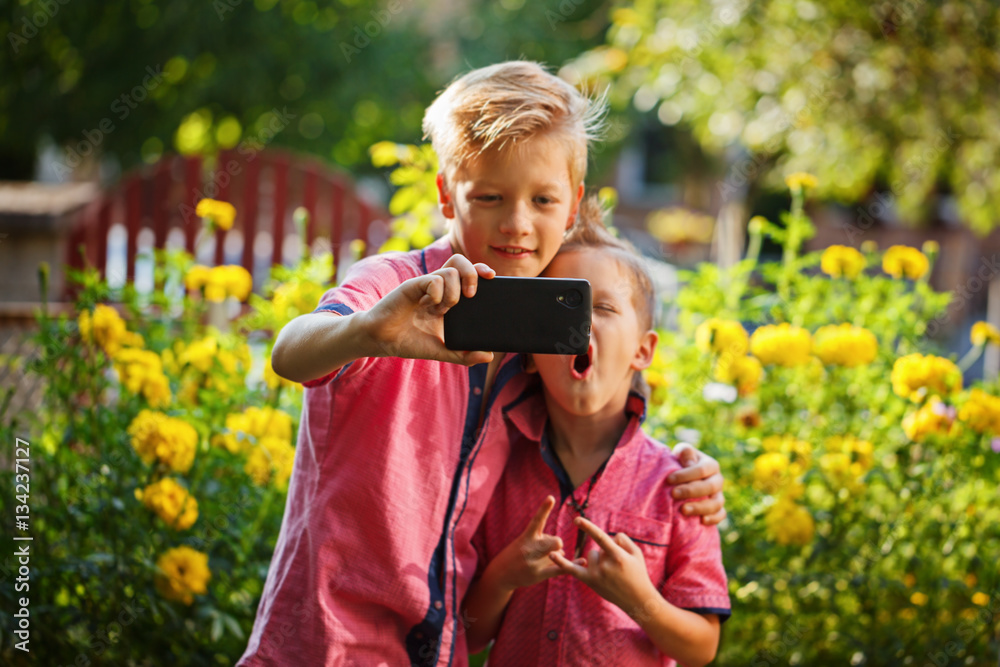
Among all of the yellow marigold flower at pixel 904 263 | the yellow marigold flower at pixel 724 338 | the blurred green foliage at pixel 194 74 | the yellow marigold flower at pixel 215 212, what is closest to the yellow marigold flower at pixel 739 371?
the yellow marigold flower at pixel 724 338

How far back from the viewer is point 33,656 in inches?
72.8

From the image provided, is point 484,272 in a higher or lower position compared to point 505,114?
lower

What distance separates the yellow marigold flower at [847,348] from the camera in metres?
2.06

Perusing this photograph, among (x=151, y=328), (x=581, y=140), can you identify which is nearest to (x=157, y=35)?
(x=151, y=328)

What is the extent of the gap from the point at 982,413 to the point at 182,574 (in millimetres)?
1833

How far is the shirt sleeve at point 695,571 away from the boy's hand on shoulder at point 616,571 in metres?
0.09

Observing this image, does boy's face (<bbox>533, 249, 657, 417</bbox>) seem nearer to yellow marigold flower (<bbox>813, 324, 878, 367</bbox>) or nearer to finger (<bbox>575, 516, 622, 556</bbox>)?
finger (<bbox>575, 516, 622, 556</bbox>)

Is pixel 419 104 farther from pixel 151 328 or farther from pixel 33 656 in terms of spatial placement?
pixel 33 656

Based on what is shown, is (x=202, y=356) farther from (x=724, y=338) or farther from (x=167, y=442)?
(x=724, y=338)

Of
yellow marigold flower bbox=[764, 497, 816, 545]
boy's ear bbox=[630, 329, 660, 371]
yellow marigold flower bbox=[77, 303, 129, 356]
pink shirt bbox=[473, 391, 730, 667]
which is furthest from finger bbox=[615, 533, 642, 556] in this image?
yellow marigold flower bbox=[77, 303, 129, 356]

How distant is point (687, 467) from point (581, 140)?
601mm

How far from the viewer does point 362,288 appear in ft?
3.84

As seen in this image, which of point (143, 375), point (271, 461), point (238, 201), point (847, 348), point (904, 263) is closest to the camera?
point (271, 461)

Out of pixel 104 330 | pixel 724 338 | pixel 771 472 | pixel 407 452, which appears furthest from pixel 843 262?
pixel 104 330
